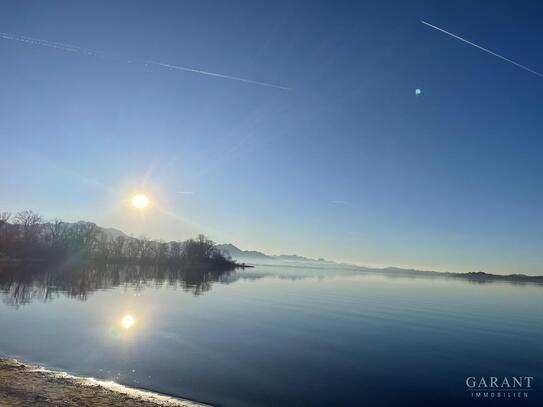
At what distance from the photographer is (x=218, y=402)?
22688mm

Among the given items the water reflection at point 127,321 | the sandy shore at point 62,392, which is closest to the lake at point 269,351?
the water reflection at point 127,321

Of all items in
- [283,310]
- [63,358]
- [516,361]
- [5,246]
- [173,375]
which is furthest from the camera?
[5,246]

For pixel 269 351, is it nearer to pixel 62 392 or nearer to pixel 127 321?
pixel 62 392

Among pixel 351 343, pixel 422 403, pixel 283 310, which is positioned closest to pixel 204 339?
pixel 351 343

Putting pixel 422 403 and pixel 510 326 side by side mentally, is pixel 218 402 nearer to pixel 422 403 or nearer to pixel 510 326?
pixel 422 403

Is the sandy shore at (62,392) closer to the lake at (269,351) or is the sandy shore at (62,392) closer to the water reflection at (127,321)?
the lake at (269,351)

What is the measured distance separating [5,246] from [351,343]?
719 feet

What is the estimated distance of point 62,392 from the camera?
19.9m

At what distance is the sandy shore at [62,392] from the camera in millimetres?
18375

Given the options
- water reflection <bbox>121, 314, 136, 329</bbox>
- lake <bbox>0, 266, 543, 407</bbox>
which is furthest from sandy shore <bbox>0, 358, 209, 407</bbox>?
water reflection <bbox>121, 314, 136, 329</bbox>

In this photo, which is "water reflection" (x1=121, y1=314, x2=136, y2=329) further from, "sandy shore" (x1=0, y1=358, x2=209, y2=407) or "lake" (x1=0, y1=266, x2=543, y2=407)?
"sandy shore" (x1=0, y1=358, x2=209, y2=407)

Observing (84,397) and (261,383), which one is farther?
(261,383)

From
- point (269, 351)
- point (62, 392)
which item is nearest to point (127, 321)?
point (269, 351)

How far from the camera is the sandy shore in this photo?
18375 millimetres
